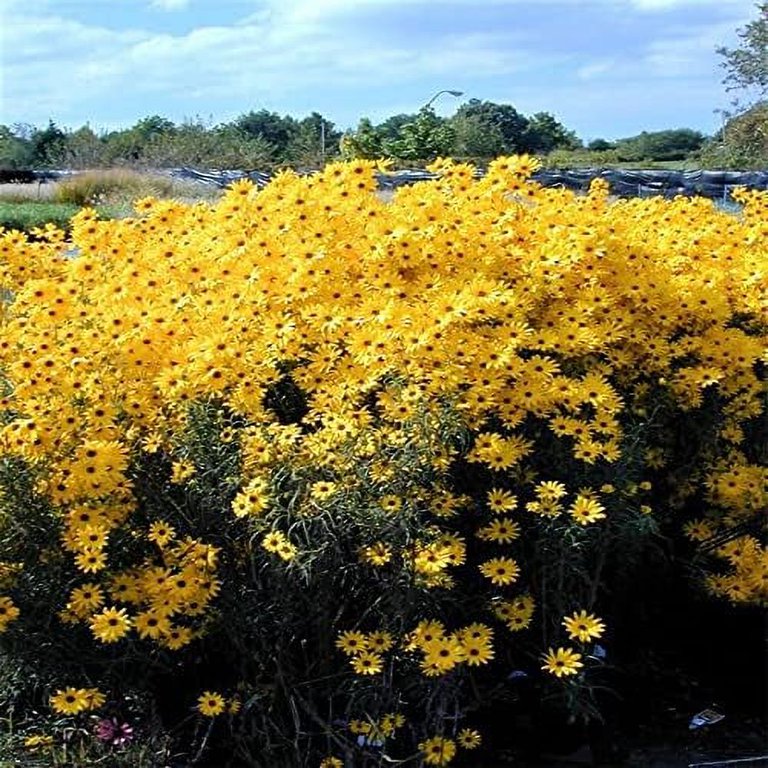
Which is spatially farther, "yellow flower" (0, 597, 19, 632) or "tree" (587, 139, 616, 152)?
"tree" (587, 139, 616, 152)

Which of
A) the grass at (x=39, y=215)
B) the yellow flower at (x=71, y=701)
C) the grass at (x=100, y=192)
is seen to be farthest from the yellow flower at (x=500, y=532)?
the grass at (x=100, y=192)

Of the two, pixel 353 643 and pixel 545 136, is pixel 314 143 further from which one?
pixel 353 643

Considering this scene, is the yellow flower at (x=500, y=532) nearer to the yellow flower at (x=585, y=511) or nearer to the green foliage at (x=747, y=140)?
the yellow flower at (x=585, y=511)

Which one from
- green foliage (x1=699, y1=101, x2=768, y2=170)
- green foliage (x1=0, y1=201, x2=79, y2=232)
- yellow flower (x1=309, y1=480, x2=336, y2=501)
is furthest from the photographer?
green foliage (x1=699, y1=101, x2=768, y2=170)

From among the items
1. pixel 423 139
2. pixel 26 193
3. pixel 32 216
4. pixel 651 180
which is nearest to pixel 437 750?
pixel 32 216

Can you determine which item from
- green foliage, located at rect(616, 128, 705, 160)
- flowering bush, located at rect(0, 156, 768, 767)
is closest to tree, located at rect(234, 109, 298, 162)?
green foliage, located at rect(616, 128, 705, 160)

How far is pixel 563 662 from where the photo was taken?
10.1 feet

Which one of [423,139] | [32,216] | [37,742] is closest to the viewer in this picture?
[37,742]

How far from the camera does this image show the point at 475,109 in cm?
3822

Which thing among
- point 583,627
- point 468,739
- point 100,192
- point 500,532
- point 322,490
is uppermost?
point 100,192

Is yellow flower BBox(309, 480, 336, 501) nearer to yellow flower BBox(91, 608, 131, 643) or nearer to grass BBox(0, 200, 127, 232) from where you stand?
yellow flower BBox(91, 608, 131, 643)

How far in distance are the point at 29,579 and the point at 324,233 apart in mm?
1260

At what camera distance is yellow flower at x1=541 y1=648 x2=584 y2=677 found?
9.93ft

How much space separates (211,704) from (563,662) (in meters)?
0.88
